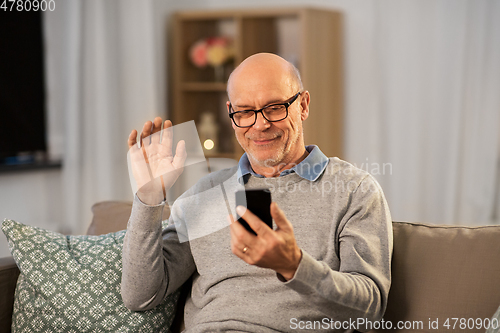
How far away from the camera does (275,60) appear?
125 centimetres

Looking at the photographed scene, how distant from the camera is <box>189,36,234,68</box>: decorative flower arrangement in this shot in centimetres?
332

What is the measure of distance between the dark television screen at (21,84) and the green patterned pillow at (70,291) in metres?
1.66

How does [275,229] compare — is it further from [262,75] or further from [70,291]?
[70,291]

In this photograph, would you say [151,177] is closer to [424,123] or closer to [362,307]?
[362,307]

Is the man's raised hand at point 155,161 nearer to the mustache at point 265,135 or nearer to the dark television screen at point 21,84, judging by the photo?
the mustache at point 265,135

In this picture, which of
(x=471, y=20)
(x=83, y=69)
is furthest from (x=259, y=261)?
(x=471, y=20)

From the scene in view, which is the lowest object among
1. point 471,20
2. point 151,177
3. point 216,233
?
point 216,233

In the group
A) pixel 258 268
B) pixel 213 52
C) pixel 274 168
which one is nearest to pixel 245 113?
pixel 274 168

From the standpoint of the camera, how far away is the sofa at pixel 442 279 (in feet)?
3.53

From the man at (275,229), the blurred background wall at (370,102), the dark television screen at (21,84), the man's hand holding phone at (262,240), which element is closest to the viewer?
the man's hand holding phone at (262,240)

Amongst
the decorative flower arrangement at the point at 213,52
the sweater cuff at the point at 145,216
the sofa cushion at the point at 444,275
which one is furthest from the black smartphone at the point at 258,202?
the decorative flower arrangement at the point at 213,52

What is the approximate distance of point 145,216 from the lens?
3.73 feet

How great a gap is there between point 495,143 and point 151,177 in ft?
8.28

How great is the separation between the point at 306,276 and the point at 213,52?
267 cm
